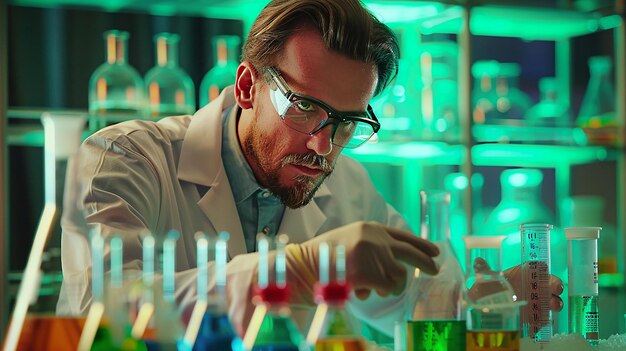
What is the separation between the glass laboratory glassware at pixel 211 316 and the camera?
2.94 ft

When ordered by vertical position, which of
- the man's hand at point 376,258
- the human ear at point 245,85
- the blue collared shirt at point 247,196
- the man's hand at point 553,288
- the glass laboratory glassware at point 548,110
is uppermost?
the glass laboratory glassware at point 548,110

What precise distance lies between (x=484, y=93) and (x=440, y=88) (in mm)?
215

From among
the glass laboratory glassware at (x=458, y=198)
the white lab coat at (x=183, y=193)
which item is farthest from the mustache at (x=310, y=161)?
the glass laboratory glassware at (x=458, y=198)

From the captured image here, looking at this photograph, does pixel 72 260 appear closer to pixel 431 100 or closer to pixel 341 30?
pixel 341 30

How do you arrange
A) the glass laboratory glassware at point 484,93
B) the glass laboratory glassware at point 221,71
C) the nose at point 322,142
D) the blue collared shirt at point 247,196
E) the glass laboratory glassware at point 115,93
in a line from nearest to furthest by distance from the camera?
the nose at point 322,142 → the blue collared shirt at point 247,196 → the glass laboratory glassware at point 115,93 → the glass laboratory glassware at point 221,71 → the glass laboratory glassware at point 484,93

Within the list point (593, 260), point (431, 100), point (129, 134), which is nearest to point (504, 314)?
point (593, 260)

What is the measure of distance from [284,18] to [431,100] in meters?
1.54

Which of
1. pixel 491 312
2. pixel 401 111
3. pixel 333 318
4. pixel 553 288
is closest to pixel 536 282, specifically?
pixel 553 288

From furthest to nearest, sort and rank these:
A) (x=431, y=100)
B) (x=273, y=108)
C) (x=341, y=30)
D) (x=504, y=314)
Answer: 1. (x=431, y=100)
2. (x=273, y=108)
3. (x=341, y=30)
4. (x=504, y=314)

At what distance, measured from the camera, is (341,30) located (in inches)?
71.4

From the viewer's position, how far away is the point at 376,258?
1108 mm

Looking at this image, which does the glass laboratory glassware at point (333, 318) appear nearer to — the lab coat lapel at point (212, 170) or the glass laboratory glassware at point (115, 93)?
the lab coat lapel at point (212, 170)

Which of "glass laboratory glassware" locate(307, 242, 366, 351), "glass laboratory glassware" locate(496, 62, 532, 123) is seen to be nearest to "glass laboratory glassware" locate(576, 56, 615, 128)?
"glass laboratory glassware" locate(496, 62, 532, 123)

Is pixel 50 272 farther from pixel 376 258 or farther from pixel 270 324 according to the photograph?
pixel 376 258
